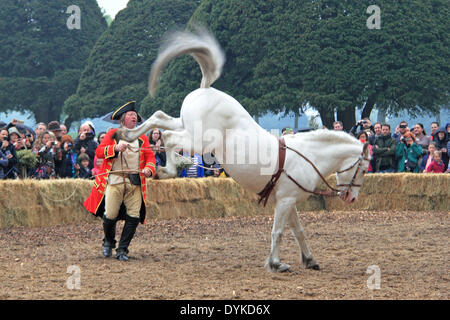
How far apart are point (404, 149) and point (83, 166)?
7409 mm

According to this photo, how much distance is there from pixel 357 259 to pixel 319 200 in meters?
5.77

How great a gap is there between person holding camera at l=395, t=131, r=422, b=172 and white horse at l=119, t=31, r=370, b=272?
24.1ft

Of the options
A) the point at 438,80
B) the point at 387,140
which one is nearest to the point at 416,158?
the point at 387,140

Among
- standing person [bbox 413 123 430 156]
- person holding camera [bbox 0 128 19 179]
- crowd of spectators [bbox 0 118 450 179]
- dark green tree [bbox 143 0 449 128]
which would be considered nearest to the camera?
person holding camera [bbox 0 128 19 179]

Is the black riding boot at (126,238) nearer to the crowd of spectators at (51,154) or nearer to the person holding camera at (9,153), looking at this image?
the crowd of spectators at (51,154)

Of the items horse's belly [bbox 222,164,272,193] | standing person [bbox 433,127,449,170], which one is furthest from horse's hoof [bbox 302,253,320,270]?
standing person [bbox 433,127,449,170]

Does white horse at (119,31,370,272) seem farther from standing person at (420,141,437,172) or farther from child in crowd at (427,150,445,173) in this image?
child in crowd at (427,150,445,173)

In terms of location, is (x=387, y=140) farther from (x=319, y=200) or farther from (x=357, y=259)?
(x=357, y=259)

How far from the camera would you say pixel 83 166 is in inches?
498

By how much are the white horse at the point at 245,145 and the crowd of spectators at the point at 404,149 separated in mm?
6414

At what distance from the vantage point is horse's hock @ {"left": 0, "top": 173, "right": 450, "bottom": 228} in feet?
36.1

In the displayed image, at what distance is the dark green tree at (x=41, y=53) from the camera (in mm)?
47719

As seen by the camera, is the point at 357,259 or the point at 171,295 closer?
the point at 171,295

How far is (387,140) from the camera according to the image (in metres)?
14.4
